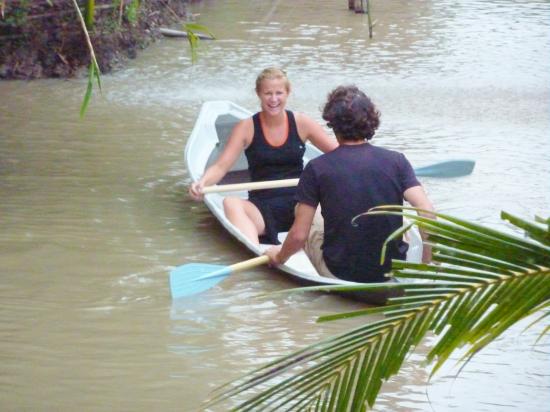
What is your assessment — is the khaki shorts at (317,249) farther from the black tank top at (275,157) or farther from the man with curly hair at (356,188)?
the black tank top at (275,157)

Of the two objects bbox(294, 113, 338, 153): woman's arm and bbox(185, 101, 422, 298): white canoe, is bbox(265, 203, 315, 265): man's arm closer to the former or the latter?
bbox(185, 101, 422, 298): white canoe

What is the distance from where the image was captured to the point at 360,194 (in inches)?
221

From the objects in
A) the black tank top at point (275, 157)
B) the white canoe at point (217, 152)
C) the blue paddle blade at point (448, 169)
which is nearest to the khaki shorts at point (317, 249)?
the white canoe at point (217, 152)

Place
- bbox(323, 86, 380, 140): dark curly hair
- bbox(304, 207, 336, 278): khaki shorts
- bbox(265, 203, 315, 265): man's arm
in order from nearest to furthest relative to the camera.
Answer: bbox(323, 86, 380, 140): dark curly hair
bbox(265, 203, 315, 265): man's arm
bbox(304, 207, 336, 278): khaki shorts

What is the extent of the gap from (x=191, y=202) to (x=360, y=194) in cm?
286

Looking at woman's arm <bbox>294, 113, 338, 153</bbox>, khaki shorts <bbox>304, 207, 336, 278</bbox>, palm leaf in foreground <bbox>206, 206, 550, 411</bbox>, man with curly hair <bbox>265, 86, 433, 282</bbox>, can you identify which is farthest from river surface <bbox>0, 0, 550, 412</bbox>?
palm leaf in foreground <bbox>206, 206, 550, 411</bbox>

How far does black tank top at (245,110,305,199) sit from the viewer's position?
6.97 metres

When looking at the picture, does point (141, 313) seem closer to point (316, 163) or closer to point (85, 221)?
point (316, 163)

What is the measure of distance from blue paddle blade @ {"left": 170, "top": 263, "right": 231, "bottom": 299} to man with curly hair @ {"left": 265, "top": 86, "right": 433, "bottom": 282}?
50 cm

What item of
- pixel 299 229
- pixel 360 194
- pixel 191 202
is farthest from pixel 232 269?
pixel 191 202

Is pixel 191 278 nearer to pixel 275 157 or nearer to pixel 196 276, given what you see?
pixel 196 276

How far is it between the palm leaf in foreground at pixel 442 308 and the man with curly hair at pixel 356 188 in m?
3.38

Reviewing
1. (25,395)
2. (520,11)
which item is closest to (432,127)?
(25,395)

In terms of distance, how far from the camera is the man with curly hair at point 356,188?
5.57 meters
